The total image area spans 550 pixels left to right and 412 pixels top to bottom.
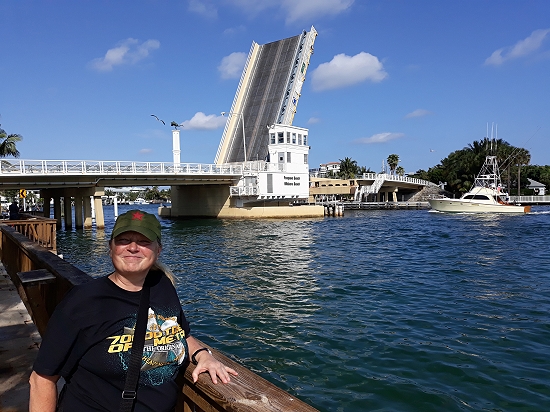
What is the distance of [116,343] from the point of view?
1.89 m

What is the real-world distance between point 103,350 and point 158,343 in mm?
235

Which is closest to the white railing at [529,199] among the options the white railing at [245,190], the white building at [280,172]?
the white building at [280,172]

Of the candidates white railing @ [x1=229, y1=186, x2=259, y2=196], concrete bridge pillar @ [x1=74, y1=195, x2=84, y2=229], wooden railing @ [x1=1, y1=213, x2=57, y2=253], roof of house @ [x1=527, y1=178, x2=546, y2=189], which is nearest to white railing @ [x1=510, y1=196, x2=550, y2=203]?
roof of house @ [x1=527, y1=178, x2=546, y2=189]

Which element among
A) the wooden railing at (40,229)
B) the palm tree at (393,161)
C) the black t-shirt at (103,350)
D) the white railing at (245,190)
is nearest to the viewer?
the black t-shirt at (103,350)

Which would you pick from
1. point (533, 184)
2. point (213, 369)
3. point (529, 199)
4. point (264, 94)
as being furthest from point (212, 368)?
point (533, 184)

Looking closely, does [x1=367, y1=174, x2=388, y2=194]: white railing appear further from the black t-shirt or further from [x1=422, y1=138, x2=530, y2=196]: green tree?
the black t-shirt

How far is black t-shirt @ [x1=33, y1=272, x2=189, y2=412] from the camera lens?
5.98 ft

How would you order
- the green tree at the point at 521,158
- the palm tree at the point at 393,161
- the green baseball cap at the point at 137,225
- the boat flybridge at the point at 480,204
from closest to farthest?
the green baseball cap at the point at 137,225, the boat flybridge at the point at 480,204, the green tree at the point at 521,158, the palm tree at the point at 393,161

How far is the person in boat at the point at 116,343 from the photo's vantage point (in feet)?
6.03

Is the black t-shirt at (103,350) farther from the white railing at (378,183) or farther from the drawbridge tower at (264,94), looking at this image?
the white railing at (378,183)

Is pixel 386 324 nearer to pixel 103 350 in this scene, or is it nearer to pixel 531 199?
pixel 103 350

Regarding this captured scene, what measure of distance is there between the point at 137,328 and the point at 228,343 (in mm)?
5776

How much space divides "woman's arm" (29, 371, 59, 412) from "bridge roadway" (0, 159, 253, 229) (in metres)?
30.4

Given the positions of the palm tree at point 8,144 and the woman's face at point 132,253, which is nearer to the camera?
the woman's face at point 132,253
